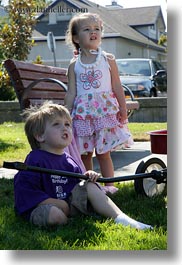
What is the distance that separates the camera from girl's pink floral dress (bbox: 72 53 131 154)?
3.66 meters

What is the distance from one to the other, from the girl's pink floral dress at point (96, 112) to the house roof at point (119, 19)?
0.26m

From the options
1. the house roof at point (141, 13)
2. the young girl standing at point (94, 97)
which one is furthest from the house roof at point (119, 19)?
the young girl standing at point (94, 97)

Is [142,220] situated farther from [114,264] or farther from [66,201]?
[114,264]

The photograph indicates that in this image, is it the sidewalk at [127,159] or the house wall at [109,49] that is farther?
the house wall at [109,49]

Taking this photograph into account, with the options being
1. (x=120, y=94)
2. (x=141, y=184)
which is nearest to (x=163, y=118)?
(x=120, y=94)

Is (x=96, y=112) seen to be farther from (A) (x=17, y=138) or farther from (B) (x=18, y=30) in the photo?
(A) (x=17, y=138)

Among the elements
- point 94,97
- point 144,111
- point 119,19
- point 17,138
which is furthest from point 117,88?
point 144,111

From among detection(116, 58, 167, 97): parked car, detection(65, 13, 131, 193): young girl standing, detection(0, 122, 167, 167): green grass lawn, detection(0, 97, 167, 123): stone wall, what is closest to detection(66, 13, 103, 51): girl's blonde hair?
detection(65, 13, 131, 193): young girl standing

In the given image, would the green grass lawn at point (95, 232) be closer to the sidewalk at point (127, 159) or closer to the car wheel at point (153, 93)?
the sidewalk at point (127, 159)

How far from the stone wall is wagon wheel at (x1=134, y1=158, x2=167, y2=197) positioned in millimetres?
2032

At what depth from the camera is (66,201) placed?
9.52 feet

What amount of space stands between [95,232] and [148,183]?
2.78 feet

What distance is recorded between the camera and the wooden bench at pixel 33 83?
14.4ft

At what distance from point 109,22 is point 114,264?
194cm
